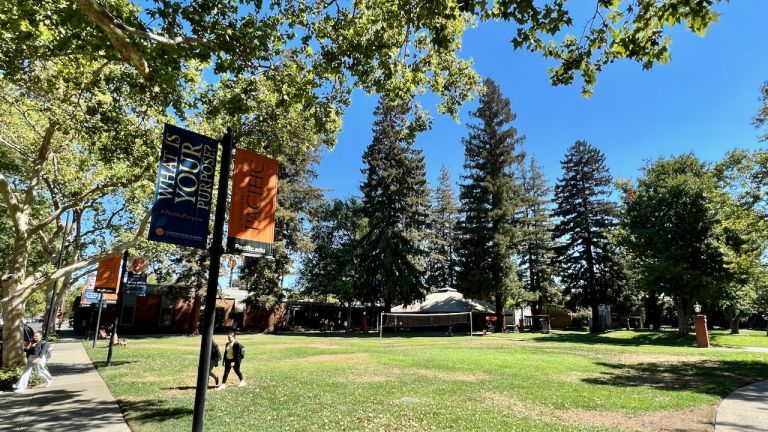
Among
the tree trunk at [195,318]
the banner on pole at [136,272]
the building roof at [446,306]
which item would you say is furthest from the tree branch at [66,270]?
the building roof at [446,306]

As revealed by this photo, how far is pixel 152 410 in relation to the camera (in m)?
8.84

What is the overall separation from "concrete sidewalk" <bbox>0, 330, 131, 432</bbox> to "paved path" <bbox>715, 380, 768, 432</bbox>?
10514 mm

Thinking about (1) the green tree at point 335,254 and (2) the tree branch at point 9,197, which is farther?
(1) the green tree at point 335,254

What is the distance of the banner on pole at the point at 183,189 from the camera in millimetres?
5125

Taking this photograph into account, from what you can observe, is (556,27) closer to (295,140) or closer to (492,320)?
(295,140)

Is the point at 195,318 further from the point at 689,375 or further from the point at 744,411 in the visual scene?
the point at 744,411

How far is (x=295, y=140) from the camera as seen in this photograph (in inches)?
603

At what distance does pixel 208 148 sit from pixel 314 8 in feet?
21.5

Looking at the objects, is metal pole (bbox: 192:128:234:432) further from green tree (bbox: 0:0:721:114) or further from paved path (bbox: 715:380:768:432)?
paved path (bbox: 715:380:768:432)

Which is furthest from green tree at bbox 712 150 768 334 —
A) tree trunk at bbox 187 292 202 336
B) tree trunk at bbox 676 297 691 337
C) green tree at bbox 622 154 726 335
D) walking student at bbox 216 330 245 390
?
tree trunk at bbox 187 292 202 336

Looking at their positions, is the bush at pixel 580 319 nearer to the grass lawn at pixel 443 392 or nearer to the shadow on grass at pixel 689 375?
the grass lawn at pixel 443 392

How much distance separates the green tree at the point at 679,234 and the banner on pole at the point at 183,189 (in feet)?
101

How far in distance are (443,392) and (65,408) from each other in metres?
8.48

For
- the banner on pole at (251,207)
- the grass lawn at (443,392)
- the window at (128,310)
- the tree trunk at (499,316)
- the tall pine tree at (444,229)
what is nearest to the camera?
the banner on pole at (251,207)
